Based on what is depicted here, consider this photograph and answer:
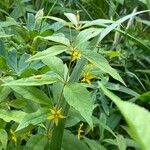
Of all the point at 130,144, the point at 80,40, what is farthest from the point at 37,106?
the point at 130,144

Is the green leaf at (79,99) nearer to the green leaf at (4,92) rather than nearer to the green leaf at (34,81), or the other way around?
the green leaf at (34,81)

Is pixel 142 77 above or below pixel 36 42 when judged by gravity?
below

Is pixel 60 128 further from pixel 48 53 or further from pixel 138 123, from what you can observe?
pixel 138 123

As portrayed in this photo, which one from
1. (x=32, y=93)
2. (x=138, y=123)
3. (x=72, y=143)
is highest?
(x=138, y=123)

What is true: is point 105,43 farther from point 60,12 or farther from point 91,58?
point 91,58

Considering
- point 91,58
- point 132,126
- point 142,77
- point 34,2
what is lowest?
point 142,77

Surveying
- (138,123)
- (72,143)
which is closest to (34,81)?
(72,143)

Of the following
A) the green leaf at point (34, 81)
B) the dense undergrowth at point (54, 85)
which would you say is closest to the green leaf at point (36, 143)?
the dense undergrowth at point (54, 85)
